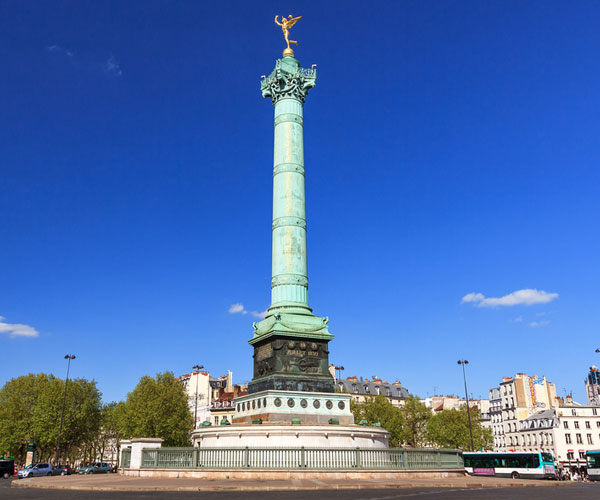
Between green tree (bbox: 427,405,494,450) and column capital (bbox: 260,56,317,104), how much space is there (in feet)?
164

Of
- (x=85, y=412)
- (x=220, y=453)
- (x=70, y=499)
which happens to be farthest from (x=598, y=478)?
(x=85, y=412)

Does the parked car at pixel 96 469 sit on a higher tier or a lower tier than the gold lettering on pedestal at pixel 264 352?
lower

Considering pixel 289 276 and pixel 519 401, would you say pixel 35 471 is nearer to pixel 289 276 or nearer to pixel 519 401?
pixel 289 276

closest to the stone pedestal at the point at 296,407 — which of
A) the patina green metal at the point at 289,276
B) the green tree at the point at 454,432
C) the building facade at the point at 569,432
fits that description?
the patina green metal at the point at 289,276

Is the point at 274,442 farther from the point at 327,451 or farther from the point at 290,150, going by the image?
the point at 290,150

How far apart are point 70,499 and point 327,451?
10292 millimetres

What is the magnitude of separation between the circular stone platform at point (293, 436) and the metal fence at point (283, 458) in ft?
7.45

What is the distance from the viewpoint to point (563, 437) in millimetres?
79000

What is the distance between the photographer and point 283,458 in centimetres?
2145

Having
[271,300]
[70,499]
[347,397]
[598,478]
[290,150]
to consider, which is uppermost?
[290,150]

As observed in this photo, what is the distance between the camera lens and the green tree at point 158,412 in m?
55.4

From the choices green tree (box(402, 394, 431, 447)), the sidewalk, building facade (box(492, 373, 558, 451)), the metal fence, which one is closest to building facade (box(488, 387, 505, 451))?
building facade (box(492, 373, 558, 451))

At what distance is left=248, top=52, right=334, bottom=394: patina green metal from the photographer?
29.4 metres

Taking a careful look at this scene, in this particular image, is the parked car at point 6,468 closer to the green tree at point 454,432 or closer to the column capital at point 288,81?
the column capital at point 288,81
